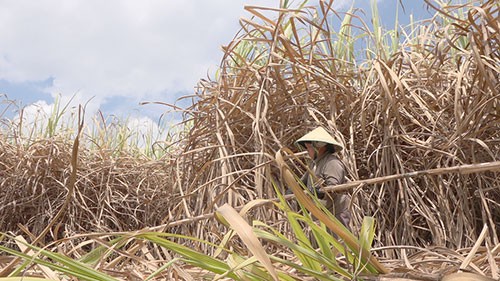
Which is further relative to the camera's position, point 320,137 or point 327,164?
point 327,164

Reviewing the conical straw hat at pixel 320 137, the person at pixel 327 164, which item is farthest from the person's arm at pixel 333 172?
the conical straw hat at pixel 320 137

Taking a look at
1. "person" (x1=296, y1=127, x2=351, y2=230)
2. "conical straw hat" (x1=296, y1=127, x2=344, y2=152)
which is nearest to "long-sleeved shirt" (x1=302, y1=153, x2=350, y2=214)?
"person" (x1=296, y1=127, x2=351, y2=230)

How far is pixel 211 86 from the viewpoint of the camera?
2.92 metres

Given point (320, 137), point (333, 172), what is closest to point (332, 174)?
point (333, 172)

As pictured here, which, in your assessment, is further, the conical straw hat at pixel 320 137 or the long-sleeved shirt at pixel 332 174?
the long-sleeved shirt at pixel 332 174

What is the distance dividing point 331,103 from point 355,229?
1.71 feet

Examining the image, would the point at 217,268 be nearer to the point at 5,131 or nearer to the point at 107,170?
the point at 107,170

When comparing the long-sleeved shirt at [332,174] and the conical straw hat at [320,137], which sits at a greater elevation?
the conical straw hat at [320,137]

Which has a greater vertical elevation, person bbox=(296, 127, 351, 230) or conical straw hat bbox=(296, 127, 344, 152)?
conical straw hat bbox=(296, 127, 344, 152)

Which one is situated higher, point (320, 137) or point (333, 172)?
point (320, 137)

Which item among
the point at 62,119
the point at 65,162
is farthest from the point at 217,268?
the point at 62,119

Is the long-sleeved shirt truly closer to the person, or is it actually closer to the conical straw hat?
the person

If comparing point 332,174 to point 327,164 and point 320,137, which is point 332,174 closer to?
point 327,164

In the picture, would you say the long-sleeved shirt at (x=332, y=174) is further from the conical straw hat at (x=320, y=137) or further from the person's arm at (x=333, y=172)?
the conical straw hat at (x=320, y=137)
